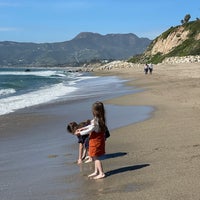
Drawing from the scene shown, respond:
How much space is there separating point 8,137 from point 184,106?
20.6 feet

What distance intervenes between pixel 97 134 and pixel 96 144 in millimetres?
167

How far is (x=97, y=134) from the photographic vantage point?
6543 mm

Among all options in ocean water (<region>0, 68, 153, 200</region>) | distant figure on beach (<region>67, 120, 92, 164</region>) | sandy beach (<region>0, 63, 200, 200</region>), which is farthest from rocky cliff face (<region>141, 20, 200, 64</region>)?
distant figure on beach (<region>67, 120, 92, 164</region>)

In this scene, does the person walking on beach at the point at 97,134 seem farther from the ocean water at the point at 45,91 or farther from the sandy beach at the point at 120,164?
the ocean water at the point at 45,91

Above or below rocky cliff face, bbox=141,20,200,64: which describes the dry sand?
below

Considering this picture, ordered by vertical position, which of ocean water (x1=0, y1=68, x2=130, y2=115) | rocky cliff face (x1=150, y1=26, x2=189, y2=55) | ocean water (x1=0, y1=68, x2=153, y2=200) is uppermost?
rocky cliff face (x1=150, y1=26, x2=189, y2=55)

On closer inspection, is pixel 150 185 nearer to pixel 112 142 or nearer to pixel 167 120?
pixel 112 142

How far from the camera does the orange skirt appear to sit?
6.53m

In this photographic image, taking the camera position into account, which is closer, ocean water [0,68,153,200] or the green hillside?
ocean water [0,68,153,200]

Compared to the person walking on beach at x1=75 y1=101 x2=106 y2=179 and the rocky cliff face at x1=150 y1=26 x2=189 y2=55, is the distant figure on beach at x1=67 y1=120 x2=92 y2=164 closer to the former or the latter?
the person walking on beach at x1=75 y1=101 x2=106 y2=179

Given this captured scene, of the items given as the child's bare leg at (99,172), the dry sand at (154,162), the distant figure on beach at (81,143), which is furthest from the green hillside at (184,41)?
the child's bare leg at (99,172)

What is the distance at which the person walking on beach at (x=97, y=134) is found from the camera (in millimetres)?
6352

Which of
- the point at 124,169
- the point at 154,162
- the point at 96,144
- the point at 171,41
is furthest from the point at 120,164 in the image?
the point at 171,41

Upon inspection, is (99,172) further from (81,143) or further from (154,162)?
(81,143)
